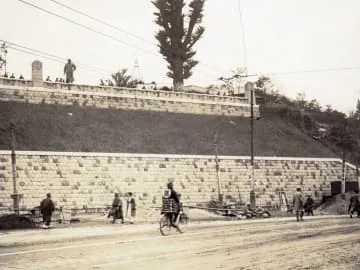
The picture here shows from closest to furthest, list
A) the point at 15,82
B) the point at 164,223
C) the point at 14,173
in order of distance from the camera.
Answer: the point at 164,223
the point at 14,173
the point at 15,82

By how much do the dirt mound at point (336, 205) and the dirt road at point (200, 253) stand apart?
20.2 m

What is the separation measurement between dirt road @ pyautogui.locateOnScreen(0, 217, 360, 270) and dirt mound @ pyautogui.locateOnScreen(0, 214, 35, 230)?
8158mm

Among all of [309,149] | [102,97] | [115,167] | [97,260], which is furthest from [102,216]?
[309,149]

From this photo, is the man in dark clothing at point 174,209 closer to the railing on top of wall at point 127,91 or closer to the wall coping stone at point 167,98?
the wall coping stone at point 167,98

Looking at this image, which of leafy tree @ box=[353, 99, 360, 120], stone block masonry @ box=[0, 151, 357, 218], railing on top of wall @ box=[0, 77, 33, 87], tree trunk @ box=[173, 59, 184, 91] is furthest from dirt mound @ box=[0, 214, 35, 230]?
leafy tree @ box=[353, 99, 360, 120]

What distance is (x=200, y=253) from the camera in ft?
39.7

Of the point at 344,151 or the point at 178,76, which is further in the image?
the point at 178,76

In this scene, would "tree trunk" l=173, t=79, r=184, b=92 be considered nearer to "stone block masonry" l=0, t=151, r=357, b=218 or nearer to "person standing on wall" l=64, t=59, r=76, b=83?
"person standing on wall" l=64, t=59, r=76, b=83

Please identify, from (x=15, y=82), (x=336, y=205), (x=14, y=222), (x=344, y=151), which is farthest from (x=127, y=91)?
(x=14, y=222)

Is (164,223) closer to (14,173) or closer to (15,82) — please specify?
(14,173)

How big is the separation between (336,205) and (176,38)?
18.8 meters

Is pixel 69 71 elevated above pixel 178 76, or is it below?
below

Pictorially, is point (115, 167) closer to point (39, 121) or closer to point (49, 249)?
point (39, 121)

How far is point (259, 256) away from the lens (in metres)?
11.6
